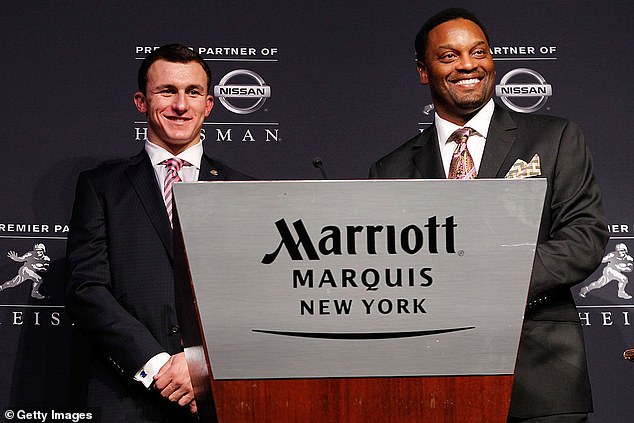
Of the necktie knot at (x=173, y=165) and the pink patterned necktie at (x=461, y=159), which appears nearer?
the pink patterned necktie at (x=461, y=159)

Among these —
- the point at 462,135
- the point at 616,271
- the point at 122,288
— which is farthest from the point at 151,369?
the point at 616,271

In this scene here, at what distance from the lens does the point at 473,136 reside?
270cm

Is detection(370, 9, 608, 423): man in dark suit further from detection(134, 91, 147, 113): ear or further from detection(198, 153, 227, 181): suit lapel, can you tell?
detection(134, 91, 147, 113): ear

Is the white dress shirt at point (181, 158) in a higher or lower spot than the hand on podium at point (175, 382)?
higher

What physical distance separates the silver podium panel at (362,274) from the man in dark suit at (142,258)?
44.7 inches

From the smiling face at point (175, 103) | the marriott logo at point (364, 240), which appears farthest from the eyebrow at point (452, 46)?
the marriott logo at point (364, 240)

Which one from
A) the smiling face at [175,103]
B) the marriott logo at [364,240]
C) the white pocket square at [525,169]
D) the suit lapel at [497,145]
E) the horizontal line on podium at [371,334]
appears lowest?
the horizontal line on podium at [371,334]

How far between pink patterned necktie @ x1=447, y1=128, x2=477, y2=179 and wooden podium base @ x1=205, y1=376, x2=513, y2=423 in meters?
1.10

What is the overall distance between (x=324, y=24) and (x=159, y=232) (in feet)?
4.60

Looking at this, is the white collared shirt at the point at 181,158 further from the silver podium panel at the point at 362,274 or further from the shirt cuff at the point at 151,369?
the silver podium panel at the point at 362,274

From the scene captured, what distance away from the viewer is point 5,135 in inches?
146

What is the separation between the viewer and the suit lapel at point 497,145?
2504 mm

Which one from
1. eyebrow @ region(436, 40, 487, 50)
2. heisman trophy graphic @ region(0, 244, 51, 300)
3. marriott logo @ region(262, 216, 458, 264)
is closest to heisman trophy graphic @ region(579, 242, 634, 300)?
eyebrow @ region(436, 40, 487, 50)

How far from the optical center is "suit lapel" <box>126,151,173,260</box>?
2.91 meters
